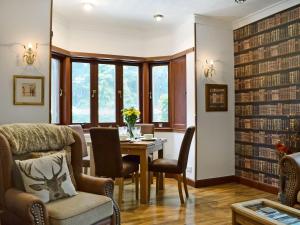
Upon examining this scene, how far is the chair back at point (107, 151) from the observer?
344 cm

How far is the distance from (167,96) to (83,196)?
10.8ft

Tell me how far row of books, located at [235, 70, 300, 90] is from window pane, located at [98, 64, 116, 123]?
2.22 m

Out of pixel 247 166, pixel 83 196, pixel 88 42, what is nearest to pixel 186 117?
pixel 247 166

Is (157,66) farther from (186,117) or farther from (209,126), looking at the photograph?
(209,126)

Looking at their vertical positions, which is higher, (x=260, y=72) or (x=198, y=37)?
(x=198, y=37)

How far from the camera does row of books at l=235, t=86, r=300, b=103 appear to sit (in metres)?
3.81

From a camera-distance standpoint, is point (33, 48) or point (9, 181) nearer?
point (9, 181)

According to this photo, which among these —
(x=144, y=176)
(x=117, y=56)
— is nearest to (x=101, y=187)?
(x=144, y=176)

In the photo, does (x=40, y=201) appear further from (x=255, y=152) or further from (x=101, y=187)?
(x=255, y=152)

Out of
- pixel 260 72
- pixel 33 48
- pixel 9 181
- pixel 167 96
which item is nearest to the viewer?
pixel 9 181

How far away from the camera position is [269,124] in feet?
13.7

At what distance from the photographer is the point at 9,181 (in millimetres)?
2279

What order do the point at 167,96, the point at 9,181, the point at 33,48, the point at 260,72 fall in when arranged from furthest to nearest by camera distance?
the point at 167,96 < the point at 260,72 < the point at 33,48 < the point at 9,181

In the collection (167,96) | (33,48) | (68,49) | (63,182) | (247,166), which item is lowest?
(247,166)
